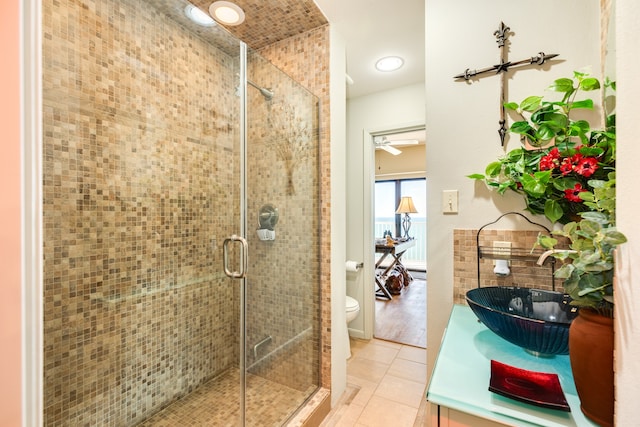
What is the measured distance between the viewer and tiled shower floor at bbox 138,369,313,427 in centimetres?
157

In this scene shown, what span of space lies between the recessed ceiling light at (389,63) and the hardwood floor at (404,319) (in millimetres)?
2411

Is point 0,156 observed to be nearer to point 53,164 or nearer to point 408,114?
point 53,164

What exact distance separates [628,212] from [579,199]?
0.72 metres

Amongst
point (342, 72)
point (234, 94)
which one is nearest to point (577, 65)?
point (342, 72)

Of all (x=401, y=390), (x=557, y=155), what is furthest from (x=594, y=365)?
(x=401, y=390)

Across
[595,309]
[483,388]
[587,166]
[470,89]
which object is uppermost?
[470,89]

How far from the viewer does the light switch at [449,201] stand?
1.47 m

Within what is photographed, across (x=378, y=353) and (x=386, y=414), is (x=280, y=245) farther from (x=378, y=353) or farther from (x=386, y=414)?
(x=378, y=353)

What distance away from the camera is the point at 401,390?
195cm

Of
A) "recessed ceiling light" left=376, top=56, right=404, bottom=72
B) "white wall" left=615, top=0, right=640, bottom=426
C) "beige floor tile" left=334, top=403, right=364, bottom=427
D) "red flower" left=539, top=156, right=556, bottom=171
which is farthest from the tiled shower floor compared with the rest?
"recessed ceiling light" left=376, top=56, right=404, bottom=72

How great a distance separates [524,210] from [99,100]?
208 centimetres

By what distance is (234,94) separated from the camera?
171 cm

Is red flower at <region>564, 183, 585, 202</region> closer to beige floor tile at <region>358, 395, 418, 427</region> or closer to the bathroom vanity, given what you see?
the bathroom vanity

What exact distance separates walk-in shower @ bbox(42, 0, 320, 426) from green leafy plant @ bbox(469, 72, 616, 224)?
3.55 ft
